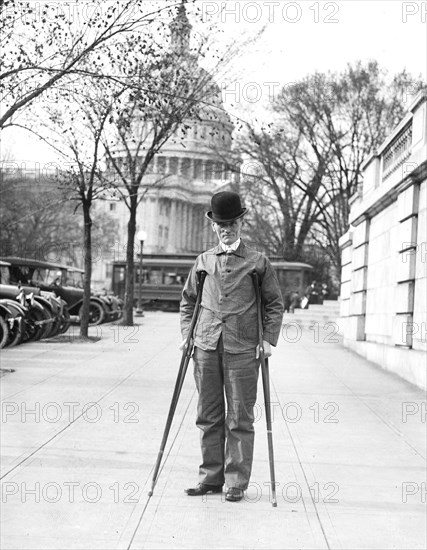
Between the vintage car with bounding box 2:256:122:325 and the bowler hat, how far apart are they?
17.4 meters

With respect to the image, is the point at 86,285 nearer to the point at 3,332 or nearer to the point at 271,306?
the point at 3,332

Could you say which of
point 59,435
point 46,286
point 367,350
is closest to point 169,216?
point 46,286

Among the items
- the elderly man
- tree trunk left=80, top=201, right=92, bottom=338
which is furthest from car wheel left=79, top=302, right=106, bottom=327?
the elderly man

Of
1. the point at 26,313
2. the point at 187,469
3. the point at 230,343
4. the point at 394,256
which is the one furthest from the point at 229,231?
the point at 26,313

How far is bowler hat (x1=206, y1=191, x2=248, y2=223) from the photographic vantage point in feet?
19.4

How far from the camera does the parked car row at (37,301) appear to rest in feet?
58.1

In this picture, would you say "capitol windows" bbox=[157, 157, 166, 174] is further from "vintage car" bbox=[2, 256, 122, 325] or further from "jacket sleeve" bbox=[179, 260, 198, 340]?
"jacket sleeve" bbox=[179, 260, 198, 340]

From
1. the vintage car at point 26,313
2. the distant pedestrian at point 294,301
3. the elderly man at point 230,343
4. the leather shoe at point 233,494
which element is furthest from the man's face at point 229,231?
the distant pedestrian at point 294,301

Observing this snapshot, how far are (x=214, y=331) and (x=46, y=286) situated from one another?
809 inches

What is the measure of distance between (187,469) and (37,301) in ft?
45.8

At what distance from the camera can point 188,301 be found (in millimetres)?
6219

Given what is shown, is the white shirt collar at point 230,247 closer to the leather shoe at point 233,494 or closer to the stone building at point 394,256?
the leather shoe at point 233,494

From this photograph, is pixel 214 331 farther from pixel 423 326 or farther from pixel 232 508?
pixel 423 326

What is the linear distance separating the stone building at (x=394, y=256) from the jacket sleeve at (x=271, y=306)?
7.42m
